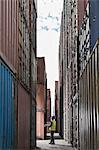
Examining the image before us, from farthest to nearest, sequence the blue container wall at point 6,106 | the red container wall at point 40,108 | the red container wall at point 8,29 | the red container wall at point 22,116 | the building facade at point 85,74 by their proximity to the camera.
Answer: the red container wall at point 40,108, the red container wall at point 22,116, the red container wall at point 8,29, the blue container wall at point 6,106, the building facade at point 85,74

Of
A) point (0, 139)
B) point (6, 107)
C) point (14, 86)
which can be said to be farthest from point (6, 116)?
point (14, 86)

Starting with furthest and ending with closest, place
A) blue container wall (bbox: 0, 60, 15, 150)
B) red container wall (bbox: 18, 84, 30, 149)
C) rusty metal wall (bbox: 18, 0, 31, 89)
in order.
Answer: rusty metal wall (bbox: 18, 0, 31, 89), red container wall (bbox: 18, 84, 30, 149), blue container wall (bbox: 0, 60, 15, 150)

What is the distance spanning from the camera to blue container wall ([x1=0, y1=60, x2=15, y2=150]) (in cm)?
993

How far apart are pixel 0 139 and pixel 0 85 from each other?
44.5 inches

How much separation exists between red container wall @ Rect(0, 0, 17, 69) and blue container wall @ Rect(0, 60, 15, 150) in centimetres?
43

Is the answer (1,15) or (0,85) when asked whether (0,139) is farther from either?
(1,15)

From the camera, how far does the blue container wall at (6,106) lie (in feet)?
32.6

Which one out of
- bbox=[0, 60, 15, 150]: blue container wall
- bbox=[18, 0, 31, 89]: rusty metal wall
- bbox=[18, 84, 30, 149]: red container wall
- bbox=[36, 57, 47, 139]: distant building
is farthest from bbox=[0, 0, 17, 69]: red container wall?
bbox=[36, 57, 47, 139]: distant building

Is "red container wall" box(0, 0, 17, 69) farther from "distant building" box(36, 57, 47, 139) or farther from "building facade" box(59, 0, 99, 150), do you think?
"distant building" box(36, 57, 47, 139)

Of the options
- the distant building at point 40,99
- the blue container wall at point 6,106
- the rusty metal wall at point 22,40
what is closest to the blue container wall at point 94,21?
the blue container wall at point 6,106

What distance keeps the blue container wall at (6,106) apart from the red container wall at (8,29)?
429mm

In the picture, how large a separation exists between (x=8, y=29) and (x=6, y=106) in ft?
6.75

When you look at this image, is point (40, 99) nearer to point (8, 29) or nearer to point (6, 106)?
point (8, 29)

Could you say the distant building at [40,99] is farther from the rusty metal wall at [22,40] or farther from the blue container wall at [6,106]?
the blue container wall at [6,106]
